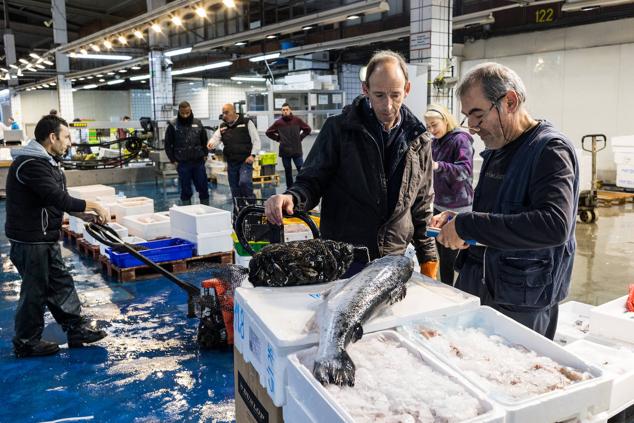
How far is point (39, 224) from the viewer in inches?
160

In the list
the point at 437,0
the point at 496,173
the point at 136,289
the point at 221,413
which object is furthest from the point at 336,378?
the point at 437,0

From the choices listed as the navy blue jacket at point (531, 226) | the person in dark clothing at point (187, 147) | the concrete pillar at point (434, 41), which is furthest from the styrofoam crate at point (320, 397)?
the person in dark clothing at point (187, 147)

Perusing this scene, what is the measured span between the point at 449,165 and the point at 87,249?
5.07 meters

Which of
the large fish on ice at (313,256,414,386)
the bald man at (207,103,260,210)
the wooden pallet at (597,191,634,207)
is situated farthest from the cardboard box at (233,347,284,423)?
the wooden pallet at (597,191,634,207)

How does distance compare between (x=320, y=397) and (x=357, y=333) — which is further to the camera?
(x=357, y=333)

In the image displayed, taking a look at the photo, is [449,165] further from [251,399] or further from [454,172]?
[251,399]

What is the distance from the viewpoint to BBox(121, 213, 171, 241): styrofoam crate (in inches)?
267

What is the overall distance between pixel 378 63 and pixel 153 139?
13227 millimetres

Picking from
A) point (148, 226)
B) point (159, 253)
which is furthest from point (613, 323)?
point (148, 226)

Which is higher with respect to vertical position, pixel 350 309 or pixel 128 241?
pixel 350 309

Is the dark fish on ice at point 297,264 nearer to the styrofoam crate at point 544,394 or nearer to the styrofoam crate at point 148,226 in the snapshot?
the styrofoam crate at point 544,394

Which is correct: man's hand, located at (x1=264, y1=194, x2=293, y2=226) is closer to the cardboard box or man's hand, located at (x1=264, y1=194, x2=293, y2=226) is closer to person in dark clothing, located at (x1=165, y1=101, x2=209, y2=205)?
the cardboard box

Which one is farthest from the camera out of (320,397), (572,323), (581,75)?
Result: (581,75)

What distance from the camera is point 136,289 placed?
5762mm
